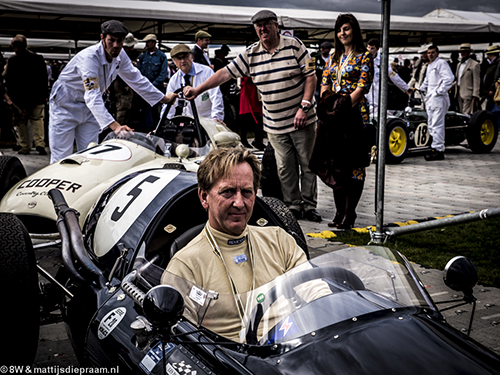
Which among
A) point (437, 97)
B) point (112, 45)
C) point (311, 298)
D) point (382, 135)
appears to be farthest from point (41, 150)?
point (311, 298)

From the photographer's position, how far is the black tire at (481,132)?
39.3 ft

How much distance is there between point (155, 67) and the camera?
10930 millimetres

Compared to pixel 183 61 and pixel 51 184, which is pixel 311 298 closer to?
pixel 51 184

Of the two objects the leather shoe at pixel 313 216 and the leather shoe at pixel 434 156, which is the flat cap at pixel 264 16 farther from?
the leather shoe at pixel 434 156

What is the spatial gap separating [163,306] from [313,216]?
16.0 feet

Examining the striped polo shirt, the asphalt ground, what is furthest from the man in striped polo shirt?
the asphalt ground

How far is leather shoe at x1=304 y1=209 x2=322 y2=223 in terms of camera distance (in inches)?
253

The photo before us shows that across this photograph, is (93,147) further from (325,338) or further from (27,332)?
(325,338)

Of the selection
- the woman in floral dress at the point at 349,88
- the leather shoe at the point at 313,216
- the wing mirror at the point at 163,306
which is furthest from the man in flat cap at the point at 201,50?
the wing mirror at the point at 163,306

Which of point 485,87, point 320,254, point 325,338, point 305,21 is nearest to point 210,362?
point 325,338

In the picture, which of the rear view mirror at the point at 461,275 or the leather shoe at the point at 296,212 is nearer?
the rear view mirror at the point at 461,275

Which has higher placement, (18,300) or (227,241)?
(227,241)

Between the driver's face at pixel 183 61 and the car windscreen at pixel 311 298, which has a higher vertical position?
the driver's face at pixel 183 61

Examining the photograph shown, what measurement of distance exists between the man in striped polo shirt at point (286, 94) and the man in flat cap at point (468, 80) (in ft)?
31.0
